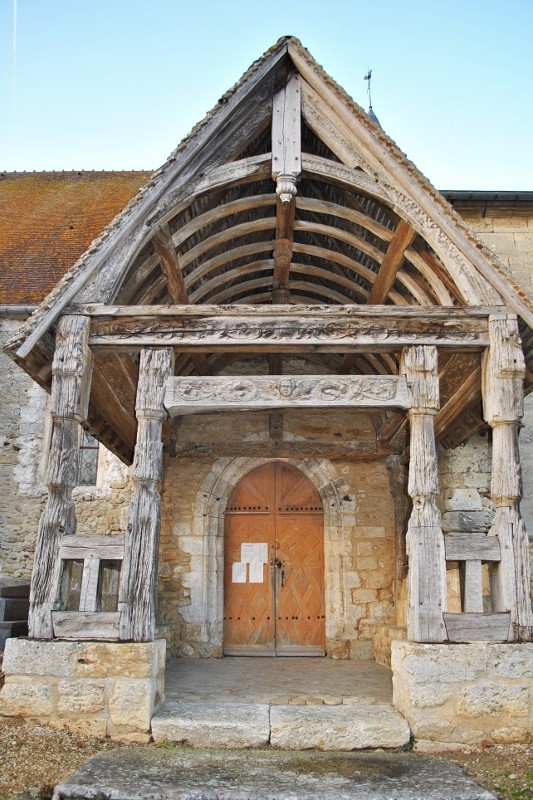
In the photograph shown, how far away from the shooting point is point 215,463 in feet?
23.6

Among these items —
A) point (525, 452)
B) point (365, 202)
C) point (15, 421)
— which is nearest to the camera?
point (365, 202)

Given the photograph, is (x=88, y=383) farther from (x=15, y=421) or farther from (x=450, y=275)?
(x=15, y=421)

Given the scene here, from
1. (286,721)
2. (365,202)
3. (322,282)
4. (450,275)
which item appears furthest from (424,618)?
(322,282)

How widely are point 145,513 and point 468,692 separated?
2.24 meters

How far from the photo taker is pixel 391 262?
522 centimetres

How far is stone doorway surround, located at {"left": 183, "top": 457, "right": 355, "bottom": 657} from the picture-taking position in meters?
6.75

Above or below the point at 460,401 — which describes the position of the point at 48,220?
above

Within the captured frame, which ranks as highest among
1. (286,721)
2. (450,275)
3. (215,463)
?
(450,275)

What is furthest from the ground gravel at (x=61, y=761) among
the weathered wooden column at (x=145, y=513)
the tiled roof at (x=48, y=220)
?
the tiled roof at (x=48, y=220)

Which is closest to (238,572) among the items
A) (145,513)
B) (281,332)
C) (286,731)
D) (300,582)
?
(300,582)

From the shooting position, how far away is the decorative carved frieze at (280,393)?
454 cm

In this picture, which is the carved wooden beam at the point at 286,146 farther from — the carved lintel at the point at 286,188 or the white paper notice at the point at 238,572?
the white paper notice at the point at 238,572

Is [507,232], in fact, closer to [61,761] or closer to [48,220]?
[48,220]

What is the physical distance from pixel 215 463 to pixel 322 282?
224 centimetres
